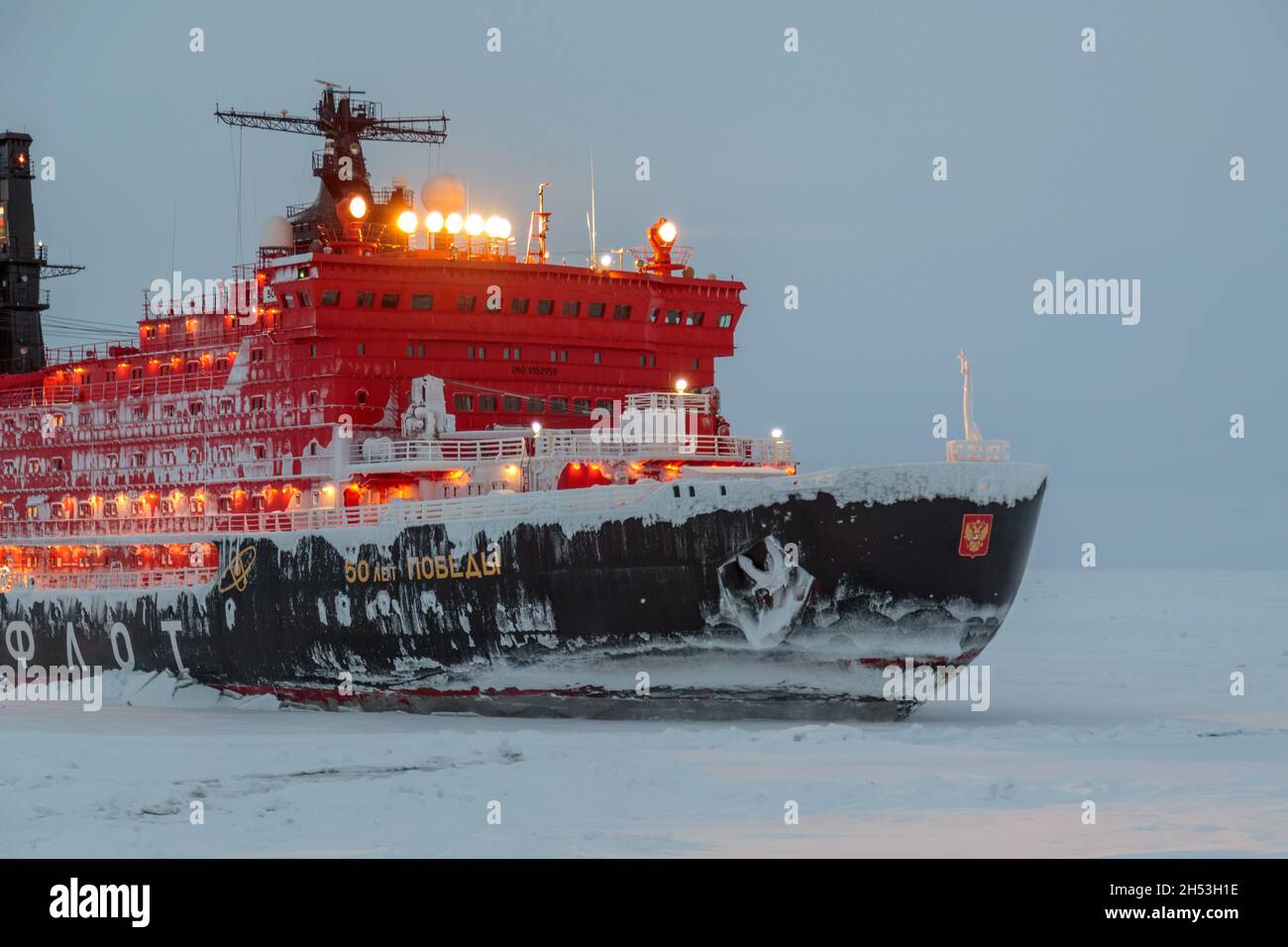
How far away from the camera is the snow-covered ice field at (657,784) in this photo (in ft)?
64.8

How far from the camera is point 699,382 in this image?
1681 inches

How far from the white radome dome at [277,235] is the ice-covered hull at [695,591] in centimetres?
1533

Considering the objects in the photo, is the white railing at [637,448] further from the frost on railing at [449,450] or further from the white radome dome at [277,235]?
the white radome dome at [277,235]

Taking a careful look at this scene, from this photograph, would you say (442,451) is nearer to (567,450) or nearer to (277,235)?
(567,450)

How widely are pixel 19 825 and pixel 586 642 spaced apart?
1235 cm

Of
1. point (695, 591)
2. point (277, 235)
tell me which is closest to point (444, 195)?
point (277, 235)

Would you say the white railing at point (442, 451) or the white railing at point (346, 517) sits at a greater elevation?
the white railing at point (442, 451)

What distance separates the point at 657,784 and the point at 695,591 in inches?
287

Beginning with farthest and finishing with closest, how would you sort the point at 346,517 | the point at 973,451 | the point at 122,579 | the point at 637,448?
the point at 122,579 → the point at 346,517 → the point at 637,448 → the point at 973,451

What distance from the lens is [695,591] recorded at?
30375mm

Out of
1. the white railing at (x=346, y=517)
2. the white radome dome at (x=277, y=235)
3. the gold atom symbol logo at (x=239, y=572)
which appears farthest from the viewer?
the white radome dome at (x=277, y=235)
